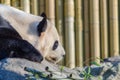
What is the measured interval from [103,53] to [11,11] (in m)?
1.98

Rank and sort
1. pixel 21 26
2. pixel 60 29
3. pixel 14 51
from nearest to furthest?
pixel 14 51 < pixel 21 26 < pixel 60 29

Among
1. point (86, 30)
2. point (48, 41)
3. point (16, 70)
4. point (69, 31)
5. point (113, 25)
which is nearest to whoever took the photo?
point (16, 70)

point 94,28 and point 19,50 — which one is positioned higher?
point 19,50

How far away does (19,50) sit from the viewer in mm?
2830

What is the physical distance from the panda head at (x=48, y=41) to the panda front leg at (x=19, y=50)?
33 cm

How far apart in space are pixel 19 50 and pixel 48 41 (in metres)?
0.51

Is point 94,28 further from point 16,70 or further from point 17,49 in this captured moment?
point 16,70

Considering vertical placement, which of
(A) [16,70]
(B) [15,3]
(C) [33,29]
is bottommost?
(A) [16,70]

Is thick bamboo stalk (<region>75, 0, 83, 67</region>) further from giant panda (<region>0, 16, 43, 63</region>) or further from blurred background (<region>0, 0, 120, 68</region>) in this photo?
giant panda (<region>0, 16, 43, 63</region>)

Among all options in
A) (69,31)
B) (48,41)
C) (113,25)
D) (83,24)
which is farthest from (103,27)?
(48,41)

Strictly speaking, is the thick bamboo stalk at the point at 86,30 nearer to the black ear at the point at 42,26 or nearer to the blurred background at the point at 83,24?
the blurred background at the point at 83,24

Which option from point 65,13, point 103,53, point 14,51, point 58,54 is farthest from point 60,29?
point 14,51

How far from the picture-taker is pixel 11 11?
3.27 m

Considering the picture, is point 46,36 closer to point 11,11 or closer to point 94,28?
point 11,11
